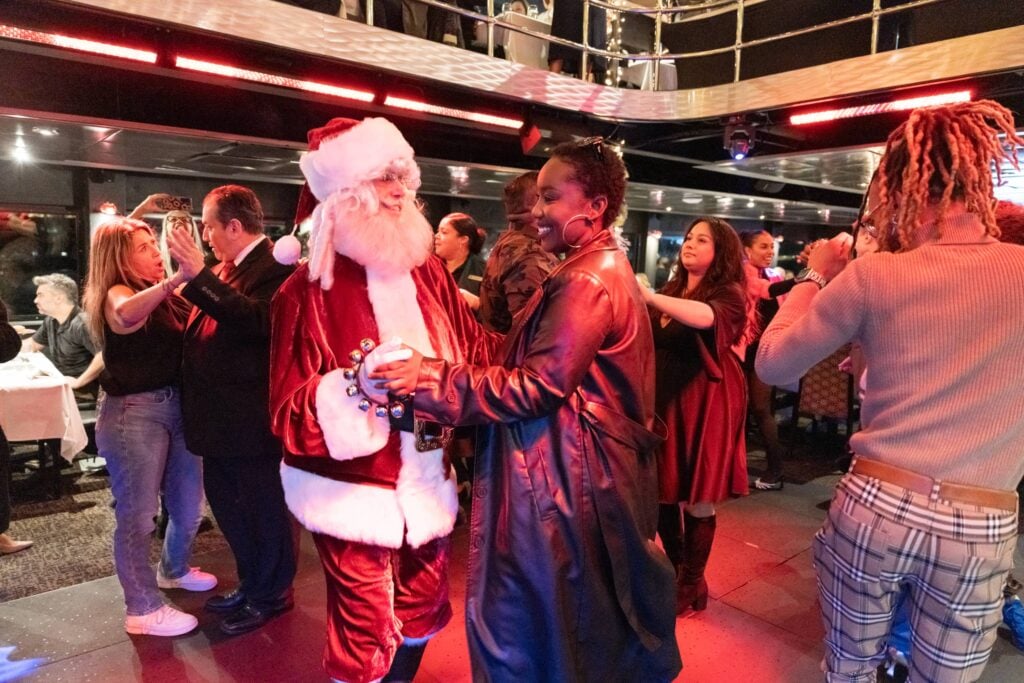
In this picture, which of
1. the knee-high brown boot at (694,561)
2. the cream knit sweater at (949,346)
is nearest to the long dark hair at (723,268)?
the knee-high brown boot at (694,561)

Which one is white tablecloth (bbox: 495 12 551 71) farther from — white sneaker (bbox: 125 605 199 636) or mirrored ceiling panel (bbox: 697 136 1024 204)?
white sneaker (bbox: 125 605 199 636)

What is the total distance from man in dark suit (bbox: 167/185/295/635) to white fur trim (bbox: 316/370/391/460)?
0.87 metres

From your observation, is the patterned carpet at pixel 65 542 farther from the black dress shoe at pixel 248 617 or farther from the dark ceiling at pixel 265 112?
the dark ceiling at pixel 265 112

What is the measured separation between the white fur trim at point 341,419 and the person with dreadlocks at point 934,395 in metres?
1.17

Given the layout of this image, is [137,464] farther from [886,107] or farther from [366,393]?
[886,107]

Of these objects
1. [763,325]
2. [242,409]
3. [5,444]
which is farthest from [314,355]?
[763,325]

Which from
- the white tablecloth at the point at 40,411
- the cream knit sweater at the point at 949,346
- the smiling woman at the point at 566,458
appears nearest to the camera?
the cream knit sweater at the point at 949,346

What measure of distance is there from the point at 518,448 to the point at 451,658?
59.0 inches

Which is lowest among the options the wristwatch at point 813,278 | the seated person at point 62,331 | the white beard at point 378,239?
the seated person at point 62,331

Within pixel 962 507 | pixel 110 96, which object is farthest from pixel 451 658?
pixel 110 96

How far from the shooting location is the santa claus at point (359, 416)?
191 cm

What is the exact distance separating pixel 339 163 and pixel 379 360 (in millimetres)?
801

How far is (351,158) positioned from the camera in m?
1.99

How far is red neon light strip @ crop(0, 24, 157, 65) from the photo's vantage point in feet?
10.6
